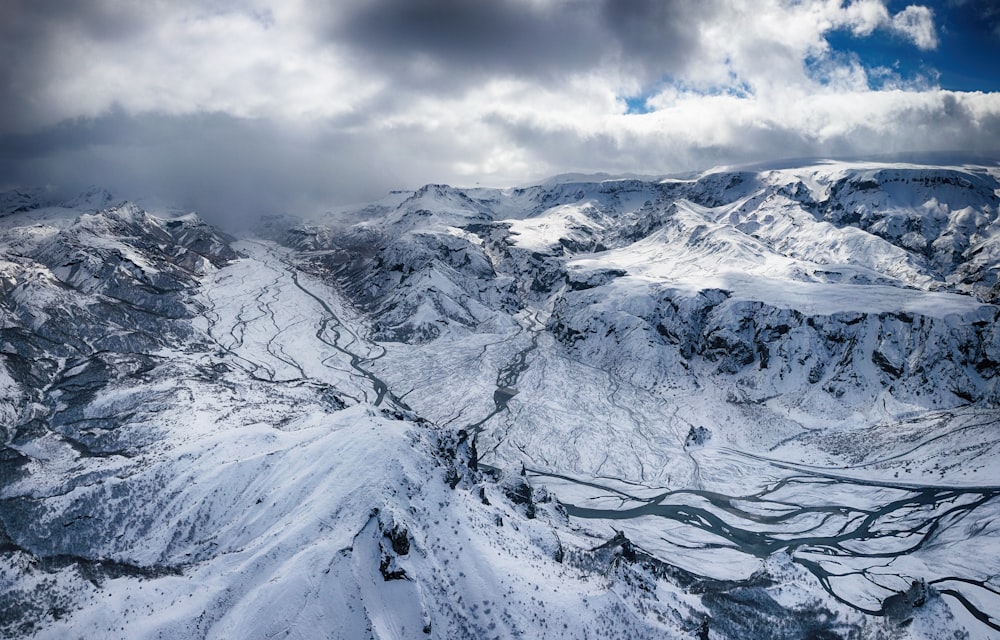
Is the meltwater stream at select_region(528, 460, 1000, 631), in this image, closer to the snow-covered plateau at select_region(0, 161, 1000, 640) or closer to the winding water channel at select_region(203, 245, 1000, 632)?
the winding water channel at select_region(203, 245, 1000, 632)

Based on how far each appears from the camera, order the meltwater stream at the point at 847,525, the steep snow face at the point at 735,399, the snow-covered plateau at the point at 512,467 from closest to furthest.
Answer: the snow-covered plateau at the point at 512,467 → the meltwater stream at the point at 847,525 → the steep snow face at the point at 735,399

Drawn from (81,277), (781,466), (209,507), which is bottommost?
(781,466)

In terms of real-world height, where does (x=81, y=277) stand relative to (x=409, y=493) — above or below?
above

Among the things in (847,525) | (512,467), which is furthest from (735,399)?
(512,467)

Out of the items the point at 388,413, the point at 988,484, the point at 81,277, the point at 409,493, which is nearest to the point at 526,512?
the point at 409,493

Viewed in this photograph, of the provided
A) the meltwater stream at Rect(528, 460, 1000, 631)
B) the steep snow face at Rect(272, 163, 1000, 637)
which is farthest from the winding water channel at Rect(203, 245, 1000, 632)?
the steep snow face at Rect(272, 163, 1000, 637)

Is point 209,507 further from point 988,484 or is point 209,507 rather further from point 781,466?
point 988,484

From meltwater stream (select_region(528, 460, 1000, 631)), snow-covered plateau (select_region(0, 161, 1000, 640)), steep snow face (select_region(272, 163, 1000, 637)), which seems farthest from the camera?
steep snow face (select_region(272, 163, 1000, 637))

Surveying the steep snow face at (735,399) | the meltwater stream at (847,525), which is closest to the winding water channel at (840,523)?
the meltwater stream at (847,525)

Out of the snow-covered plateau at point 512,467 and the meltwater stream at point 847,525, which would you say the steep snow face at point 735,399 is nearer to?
the meltwater stream at point 847,525
